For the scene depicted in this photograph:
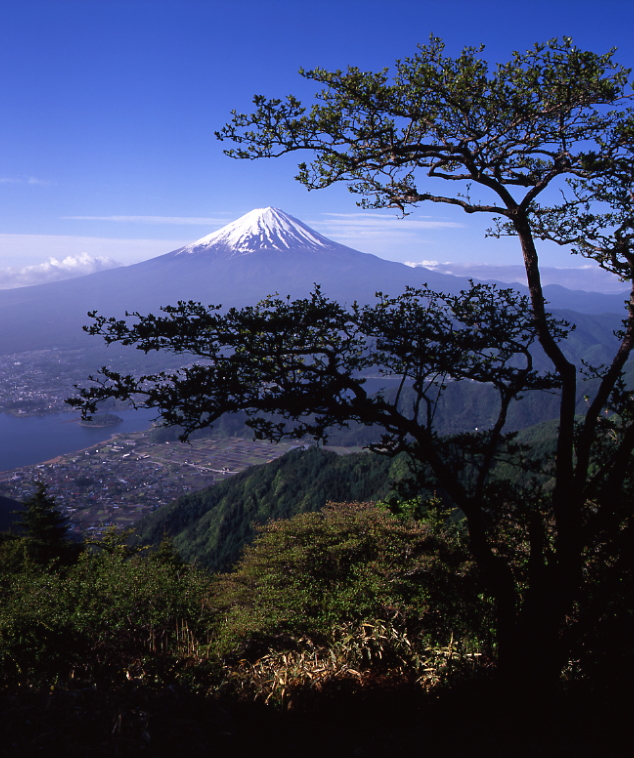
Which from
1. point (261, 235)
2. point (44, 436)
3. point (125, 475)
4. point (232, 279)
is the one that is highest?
point (261, 235)

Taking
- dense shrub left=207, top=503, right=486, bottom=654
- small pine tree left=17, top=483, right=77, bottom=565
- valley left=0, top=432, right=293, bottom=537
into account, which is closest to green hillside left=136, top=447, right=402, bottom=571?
valley left=0, top=432, right=293, bottom=537

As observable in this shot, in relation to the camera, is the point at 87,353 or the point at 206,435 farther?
the point at 87,353

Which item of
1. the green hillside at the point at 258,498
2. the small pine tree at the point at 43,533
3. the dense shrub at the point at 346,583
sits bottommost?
the green hillside at the point at 258,498

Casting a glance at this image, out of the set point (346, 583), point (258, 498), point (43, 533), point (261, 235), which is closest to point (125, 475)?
point (258, 498)

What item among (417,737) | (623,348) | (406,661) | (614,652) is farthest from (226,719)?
(623,348)

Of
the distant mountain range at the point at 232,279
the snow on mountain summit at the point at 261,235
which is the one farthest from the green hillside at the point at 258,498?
the snow on mountain summit at the point at 261,235

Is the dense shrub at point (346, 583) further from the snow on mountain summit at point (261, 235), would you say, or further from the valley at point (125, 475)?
the snow on mountain summit at point (261, 235)

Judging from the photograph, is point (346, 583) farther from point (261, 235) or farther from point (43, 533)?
point (261, 235)

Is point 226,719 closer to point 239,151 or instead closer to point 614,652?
point 614,652

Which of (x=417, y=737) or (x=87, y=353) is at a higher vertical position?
(x=417, y=737)
